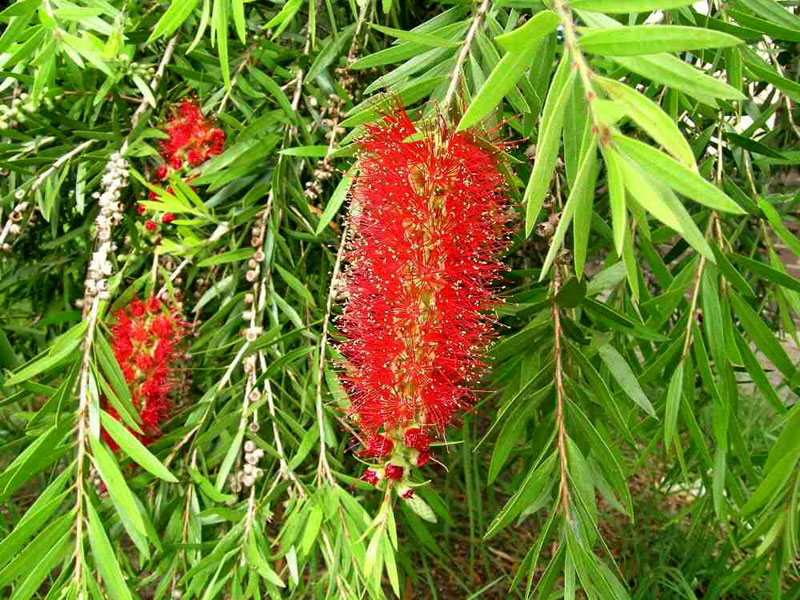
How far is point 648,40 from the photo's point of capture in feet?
1.30

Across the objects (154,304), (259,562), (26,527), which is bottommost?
(259,562)

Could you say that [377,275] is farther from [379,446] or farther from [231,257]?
[231,257]

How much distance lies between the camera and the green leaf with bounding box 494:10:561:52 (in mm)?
405

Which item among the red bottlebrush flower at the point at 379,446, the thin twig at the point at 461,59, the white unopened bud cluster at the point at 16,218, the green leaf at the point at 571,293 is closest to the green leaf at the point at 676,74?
the thin twig at the point at 461,59

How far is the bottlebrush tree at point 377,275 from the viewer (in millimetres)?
564

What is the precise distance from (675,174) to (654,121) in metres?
0.03

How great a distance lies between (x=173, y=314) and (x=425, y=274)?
1.99ft

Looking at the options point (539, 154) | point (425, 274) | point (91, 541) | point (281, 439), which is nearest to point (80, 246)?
point (281, 439)

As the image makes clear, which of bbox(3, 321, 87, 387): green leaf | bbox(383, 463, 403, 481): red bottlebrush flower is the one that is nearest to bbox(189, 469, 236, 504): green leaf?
bbox(3, 321, 87, 387): green leaf

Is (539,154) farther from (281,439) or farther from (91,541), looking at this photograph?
(281,439)

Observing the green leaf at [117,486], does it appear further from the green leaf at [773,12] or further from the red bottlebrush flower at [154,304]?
the green leaf at [773,12]

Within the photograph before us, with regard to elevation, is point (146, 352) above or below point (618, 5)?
below

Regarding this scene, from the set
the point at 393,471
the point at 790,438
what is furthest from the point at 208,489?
the point at 790,438

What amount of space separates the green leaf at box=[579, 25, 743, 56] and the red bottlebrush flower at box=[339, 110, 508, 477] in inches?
7.2
